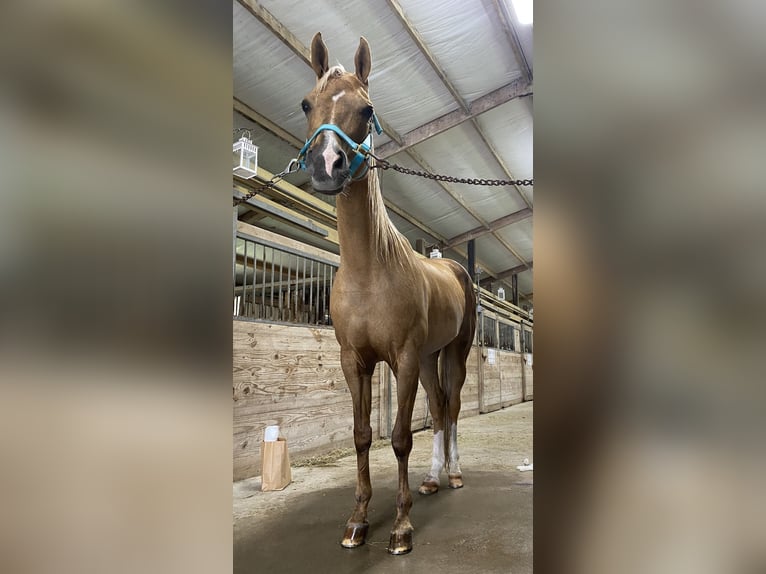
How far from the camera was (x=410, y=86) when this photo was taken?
3893 millimetres

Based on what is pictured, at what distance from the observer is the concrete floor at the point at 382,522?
1379mm

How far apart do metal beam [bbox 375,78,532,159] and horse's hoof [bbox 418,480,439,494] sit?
315 centimetres

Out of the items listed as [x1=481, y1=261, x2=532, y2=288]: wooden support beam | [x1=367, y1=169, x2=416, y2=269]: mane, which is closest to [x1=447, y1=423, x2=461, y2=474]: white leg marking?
[x1=367, y1=169, x2=416, y2=269]: mane

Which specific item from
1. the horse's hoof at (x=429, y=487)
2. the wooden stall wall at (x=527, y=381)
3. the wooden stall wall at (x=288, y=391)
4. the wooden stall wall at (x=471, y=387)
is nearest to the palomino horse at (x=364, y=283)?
the horse's hoof at (x=429, y=487)

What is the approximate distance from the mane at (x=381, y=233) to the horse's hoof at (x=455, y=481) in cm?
119

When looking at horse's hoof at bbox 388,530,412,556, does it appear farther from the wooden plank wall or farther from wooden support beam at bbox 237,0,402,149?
wooden support beam at bbox 237,0,402,149

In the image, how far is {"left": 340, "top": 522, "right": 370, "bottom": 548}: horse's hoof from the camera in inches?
59.3

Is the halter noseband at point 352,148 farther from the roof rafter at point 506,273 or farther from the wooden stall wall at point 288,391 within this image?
the roof rafter at point 506,273
